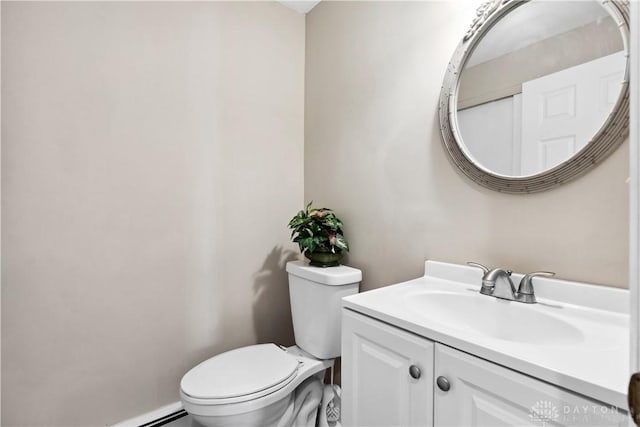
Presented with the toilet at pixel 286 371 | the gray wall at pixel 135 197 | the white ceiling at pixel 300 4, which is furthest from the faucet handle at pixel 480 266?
the white ceiling at pixel 300 4

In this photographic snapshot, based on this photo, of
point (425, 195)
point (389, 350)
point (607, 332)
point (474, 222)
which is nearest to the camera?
point (607, 332)

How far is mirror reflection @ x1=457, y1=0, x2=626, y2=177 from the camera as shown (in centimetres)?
86

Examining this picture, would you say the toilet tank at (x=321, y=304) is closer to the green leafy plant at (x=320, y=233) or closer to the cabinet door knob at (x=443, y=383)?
the green leafy plant at (x=320, y=233)

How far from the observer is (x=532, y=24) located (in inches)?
38.9

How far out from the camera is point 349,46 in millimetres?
1635

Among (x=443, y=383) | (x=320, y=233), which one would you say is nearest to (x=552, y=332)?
(x=443, y=383)

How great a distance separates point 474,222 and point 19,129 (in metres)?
1.68

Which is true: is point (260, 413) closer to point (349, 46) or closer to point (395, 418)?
point (395, 418)

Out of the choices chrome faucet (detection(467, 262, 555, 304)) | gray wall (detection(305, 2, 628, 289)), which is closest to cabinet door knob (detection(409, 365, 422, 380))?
chrome faucet (detection(467, 262, 555, 304))

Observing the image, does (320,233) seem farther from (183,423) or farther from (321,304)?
(183,423)

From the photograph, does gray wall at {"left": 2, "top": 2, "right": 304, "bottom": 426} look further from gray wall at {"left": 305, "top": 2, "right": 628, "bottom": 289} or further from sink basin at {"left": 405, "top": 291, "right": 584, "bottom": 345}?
sink basin at {"left": 405, "top": 291, "right": 584, "bottom": 345}

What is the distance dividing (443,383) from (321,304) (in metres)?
0.77

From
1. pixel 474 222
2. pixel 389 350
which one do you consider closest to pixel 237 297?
pixel 389 350

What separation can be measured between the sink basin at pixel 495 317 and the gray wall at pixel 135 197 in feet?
3.34
